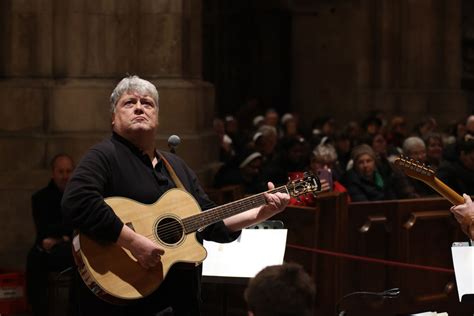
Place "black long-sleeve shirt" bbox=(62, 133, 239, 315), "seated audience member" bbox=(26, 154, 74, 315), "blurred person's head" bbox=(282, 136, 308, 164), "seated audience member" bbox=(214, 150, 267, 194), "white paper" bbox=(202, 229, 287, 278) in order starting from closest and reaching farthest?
"black long-sleeve shirt" bbox=(62, 133, 239, 315) < "white paper" bbox=(202, 229, 287, 278) < "seated audience member" bbox=(26, 154, 74, 315) < "seated audience member" bbox=(214, 150, 267, 194) < "blurred person's head" bbox=(282, 136, 308, 164)

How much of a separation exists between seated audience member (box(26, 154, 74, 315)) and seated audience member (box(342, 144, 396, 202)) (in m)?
3.00

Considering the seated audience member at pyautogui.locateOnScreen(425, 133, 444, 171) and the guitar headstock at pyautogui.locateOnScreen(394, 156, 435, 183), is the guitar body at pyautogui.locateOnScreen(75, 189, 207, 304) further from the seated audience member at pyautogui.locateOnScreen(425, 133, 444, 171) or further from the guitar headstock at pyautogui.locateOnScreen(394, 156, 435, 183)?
the seated audience member at pyautogui.locateOnScreen(425, 133, 444, 171)

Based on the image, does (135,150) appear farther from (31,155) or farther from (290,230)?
(31,155)

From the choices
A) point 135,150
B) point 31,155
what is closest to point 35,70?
point 31,155

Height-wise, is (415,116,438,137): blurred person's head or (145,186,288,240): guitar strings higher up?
(145,186,288,240): guitar strings

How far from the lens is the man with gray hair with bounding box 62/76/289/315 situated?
6051mm

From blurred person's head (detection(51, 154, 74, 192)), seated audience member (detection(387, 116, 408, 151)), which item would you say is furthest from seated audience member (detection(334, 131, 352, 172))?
blurred person's head (detection(51, 154, 74, 192))

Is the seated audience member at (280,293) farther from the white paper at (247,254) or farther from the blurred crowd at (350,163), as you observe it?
the blurred crowd at (350,163)

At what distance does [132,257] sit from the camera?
614 cm

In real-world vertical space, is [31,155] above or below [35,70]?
below

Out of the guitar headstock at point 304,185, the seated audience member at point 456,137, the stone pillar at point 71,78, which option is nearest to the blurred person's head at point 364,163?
the seated audience member at point 456,137

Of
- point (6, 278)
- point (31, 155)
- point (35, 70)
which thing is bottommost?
point (6, 278)

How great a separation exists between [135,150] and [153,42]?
5066 millimetres

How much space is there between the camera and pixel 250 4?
70.0ft
